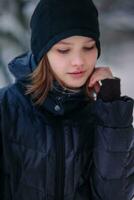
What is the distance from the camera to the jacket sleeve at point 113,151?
3.92 ft

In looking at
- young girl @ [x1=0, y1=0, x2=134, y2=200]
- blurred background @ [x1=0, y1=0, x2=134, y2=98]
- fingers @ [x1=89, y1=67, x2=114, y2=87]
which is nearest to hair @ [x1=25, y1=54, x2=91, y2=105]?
young girl @ [x1=0, y1=0, x2=134, y2=200]

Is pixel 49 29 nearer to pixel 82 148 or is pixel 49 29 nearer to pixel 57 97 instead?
pixel 57 97

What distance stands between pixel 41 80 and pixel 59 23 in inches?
5.8

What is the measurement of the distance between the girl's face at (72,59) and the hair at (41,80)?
0.05ft

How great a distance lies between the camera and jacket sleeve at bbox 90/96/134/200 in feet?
3.92

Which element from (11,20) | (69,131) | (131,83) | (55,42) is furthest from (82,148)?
(11,20)

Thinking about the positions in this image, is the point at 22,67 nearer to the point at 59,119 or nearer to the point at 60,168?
the point at 59,119

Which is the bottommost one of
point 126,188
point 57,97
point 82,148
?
point 126,188

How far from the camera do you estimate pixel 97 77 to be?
1258 mm

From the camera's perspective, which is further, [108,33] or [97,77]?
[108,33]

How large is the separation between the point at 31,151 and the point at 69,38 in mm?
290

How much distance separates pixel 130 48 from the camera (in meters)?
1.99

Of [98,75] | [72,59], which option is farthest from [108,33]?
[72,59]

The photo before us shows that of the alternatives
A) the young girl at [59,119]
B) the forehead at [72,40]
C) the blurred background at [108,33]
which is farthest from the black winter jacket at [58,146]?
the blurred background at [108,33]
